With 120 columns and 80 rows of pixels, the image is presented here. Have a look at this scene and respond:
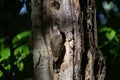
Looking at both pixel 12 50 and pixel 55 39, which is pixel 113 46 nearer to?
pixel 12 50

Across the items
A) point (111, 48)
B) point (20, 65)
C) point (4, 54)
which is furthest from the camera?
point (4, 54)

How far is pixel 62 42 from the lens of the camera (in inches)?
81.0

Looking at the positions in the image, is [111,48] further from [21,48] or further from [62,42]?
[62,42]

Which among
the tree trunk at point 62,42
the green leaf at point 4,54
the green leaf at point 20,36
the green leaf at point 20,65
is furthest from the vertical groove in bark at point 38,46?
the green leaf at point 20,36

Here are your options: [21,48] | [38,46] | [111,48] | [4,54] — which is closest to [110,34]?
[111,48]

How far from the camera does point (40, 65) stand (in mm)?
2107

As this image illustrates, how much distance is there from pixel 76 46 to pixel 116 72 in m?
1.08

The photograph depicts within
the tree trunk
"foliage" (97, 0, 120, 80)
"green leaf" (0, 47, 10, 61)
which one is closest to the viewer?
the tree trunk

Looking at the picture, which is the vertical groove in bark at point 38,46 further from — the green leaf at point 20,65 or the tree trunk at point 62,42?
the green leaf at point 20,65

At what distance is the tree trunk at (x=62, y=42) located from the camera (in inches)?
80.9

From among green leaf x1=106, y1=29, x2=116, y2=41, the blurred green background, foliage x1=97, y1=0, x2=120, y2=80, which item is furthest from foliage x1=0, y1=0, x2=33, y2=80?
green leaf x1=106, y1=29, x2=116, y2=41

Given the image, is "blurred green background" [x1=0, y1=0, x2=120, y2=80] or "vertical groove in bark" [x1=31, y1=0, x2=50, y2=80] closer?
"vertical groove in bark" [x1=31, y1=0, x2=50, y2=80]

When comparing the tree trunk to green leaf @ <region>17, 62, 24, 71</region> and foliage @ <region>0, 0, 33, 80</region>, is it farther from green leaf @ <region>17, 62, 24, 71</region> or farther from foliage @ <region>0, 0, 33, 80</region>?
green leaf @ <region>17, 62, 24, 71</region>

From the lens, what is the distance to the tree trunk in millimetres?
2055
